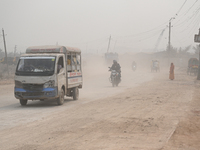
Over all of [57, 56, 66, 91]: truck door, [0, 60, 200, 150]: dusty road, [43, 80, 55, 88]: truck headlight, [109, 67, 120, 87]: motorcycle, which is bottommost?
[0, 60, 200, 150]: dusty road

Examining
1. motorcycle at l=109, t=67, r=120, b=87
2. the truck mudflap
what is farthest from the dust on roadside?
motorcycle at l=109, t=67, r=120, b=87

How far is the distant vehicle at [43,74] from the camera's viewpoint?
12.3 m

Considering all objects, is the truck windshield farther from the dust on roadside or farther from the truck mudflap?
the dust on roadside

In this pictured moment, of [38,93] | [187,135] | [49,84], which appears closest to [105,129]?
[187,135]

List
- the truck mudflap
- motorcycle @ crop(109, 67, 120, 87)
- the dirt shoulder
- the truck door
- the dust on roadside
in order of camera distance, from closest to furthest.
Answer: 1. the dust on roadside
2. the dirt shoulder
3. the truck mudflap
4. the truck door
5. motorcycle @ crop(109, 67, 120, 87)

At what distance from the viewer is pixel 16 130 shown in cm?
788

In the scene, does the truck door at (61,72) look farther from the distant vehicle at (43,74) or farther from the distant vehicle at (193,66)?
the distant vehicle at (193,66)

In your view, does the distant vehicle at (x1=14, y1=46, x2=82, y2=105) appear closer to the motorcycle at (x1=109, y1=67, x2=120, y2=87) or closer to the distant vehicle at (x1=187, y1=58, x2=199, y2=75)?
the motorcycle at (x1=109, y1=67, x2=120, y2=87)

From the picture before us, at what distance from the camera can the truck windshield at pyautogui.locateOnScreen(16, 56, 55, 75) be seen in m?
12.4

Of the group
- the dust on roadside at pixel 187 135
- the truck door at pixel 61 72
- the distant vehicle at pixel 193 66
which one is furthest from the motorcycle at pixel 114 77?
the distant vehicle at pixel 193 66

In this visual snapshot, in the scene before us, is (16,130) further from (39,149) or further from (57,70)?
(57,70)

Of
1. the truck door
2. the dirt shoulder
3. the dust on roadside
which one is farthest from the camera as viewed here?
the truck door

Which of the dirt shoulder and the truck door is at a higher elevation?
the truck door

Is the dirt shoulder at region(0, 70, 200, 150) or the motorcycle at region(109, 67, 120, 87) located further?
the motorcycle at region(109, 67, 120, 87)
